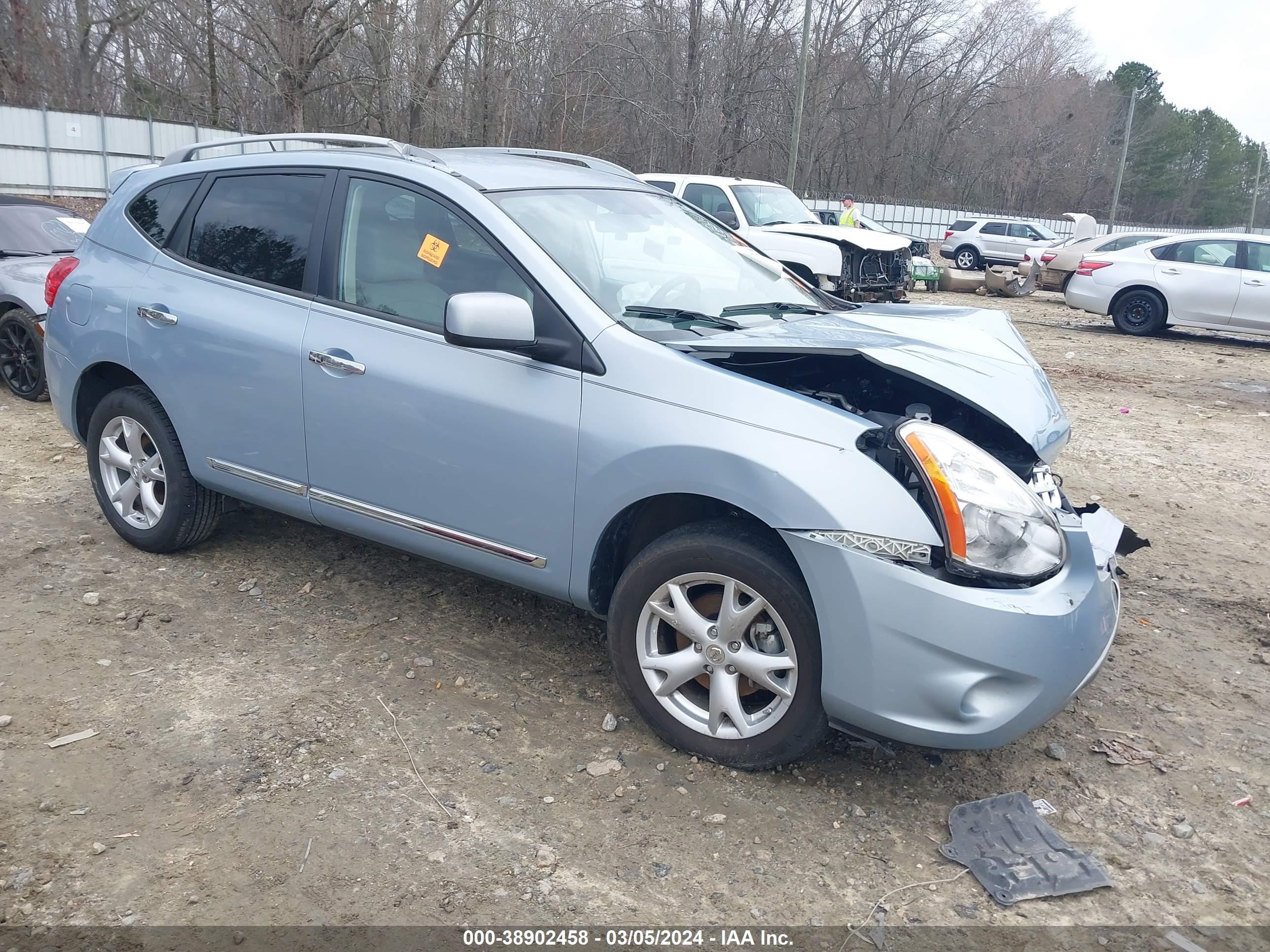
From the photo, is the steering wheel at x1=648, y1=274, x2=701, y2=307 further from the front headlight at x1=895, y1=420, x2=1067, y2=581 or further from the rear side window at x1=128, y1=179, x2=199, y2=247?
the rear side window at x1=128, y1=179, x2=199, y2=247

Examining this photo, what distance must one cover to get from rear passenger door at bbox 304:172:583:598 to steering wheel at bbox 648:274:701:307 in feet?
1.60

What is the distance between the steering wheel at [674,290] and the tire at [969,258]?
1050 inches

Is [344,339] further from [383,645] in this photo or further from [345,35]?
[345,35]

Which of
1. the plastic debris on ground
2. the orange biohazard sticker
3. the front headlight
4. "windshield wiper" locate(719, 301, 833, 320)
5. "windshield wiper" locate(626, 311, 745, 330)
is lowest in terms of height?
the plastic debris on ground

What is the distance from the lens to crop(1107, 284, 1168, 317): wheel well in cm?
1423

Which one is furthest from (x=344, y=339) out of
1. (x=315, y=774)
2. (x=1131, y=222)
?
(x=1131, y=222)

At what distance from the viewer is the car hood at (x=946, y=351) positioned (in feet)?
10.4

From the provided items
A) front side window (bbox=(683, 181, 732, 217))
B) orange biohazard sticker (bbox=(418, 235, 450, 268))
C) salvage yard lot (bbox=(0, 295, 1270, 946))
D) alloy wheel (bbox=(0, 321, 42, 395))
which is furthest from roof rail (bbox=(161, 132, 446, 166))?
front side window (bbox=(683, 181, 732, 217))

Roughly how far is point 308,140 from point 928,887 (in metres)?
3.81

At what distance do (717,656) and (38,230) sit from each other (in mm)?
7961

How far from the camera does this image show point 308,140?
434 centimetres

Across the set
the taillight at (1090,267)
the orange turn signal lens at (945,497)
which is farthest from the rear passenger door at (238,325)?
the taillight at (1090,267)

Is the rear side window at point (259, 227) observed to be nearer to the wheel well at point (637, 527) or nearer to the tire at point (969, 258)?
the wheel well at point (637, 527)

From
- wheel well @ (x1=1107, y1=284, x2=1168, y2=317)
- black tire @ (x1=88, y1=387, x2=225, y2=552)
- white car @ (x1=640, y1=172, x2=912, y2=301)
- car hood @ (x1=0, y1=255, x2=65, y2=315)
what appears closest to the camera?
black tire @ (x1=88, y1=387, x2=225, y2=552)
